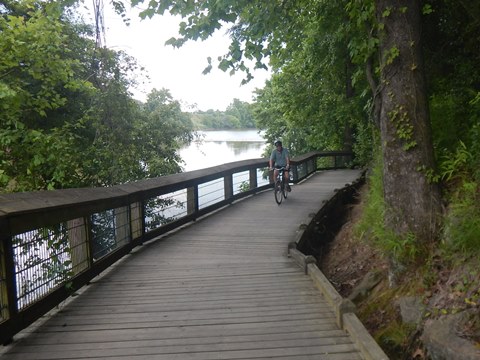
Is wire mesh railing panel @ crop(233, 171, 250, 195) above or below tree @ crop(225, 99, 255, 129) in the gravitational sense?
below

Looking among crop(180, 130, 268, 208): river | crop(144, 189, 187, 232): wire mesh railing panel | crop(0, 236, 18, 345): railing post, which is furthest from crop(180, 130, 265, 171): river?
crop(0, 236, 18, 345): railing post

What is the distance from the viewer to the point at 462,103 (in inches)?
213

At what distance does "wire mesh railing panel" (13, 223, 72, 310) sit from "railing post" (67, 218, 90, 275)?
4.0 inches

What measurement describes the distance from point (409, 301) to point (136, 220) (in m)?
4.26

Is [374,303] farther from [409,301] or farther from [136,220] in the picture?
[136,220]

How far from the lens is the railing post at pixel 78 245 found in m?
4.58

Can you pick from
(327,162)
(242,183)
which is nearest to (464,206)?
(242,183)

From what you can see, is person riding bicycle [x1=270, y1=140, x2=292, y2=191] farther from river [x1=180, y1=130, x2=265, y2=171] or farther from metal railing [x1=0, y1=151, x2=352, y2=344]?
river [x1=180, y1=130, x2=265, y2=171]

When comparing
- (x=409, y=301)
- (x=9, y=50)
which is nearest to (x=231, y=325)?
(x=409, y=301)

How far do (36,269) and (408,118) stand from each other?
13.8 ft

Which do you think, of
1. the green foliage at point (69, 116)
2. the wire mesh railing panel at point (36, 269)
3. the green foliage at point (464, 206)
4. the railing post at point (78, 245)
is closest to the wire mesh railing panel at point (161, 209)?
the green foliage at point (69, 116)

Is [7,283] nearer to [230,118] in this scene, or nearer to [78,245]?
[78,245]

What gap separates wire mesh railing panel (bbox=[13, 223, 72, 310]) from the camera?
12.0 ft

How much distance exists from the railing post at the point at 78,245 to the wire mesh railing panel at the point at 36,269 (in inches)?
4.0
